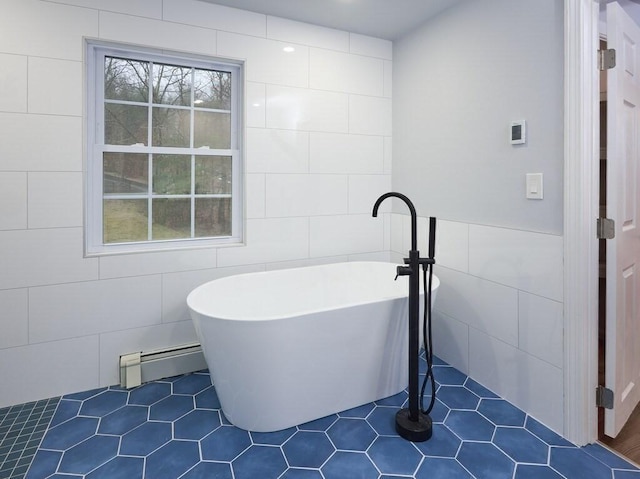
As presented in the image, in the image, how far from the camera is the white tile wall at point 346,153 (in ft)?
9.89

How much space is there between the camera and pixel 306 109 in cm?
294

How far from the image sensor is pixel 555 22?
6.33 feet

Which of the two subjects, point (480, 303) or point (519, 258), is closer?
point (519, 258)

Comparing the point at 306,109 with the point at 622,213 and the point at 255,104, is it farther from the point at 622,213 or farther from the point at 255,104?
the point at 622,213

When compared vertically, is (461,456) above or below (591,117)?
below

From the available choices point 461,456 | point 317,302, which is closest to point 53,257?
point 317,302

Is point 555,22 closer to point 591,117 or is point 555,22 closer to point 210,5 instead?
point 591,117

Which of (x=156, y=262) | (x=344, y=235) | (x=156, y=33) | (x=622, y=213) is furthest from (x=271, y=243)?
(x=622, y=213)

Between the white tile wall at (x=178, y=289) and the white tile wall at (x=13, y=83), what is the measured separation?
1247mm

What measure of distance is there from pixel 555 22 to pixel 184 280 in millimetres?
2567

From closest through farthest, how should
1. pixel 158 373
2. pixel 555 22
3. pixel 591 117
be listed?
pixel 591 117 → pixel 555 22 → pixel 158 373

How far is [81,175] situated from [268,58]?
1.46 meters

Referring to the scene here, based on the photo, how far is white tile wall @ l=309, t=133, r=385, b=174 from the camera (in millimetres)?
3014

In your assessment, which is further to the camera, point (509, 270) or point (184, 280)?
point (184, 280)
